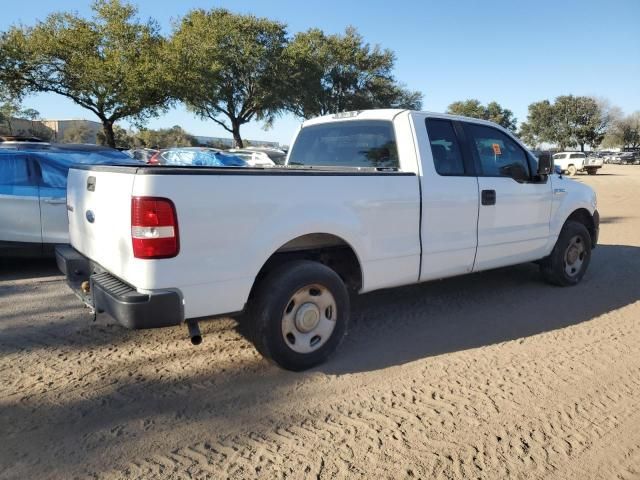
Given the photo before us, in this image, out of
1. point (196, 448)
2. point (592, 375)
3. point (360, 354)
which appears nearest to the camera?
point (196, 448)

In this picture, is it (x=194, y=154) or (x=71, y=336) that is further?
(x=194, y=154)

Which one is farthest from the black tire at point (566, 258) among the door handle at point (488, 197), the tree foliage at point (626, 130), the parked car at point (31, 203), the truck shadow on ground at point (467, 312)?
the tree foliage at point (626, 130)

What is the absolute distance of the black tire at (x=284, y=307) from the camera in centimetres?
333

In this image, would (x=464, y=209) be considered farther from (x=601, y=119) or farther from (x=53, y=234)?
(x=601, y=119)

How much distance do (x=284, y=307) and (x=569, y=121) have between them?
79.6 metres

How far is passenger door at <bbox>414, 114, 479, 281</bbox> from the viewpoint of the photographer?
4.16m

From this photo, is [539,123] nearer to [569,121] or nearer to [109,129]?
[569,121]

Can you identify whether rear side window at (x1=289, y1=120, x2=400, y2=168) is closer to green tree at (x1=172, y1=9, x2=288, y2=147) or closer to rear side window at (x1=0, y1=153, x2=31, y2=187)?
rear side window at (x1=0, y1=153, x2=31, y2=187)

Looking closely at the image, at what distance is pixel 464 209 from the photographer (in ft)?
14.4

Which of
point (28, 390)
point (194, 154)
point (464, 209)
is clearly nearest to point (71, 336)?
point (28, 390)

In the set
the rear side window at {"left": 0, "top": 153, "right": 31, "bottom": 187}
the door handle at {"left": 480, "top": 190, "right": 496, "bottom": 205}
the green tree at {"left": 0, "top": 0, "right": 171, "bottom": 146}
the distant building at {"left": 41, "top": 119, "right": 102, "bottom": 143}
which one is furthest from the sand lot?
the distant building at {"left": 41, "top": 119, "right": 102, "bottom": 143}

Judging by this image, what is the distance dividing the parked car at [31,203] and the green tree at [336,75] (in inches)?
1255

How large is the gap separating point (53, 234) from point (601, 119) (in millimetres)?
81476

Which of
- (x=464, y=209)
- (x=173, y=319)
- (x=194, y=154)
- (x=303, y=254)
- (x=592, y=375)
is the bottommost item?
(x=592, y=375)
